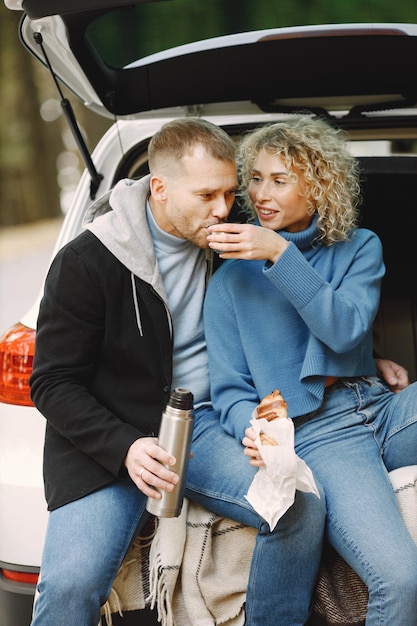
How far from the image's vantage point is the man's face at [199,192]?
78.7 inches

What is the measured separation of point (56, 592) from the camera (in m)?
1.75

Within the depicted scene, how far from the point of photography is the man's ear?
2072 millimetres

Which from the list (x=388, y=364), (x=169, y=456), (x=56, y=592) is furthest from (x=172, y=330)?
(x=388, y=364)

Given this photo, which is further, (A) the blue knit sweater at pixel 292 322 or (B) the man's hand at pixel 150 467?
(A) the blue knit sweater at pixel 292 322

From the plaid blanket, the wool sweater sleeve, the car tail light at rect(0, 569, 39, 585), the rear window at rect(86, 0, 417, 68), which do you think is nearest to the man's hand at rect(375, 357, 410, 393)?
the wool sweater sleeve

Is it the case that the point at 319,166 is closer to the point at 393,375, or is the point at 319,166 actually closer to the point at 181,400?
the point at 393,375

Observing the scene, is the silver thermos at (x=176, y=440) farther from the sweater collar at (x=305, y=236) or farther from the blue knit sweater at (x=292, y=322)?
the sweater collar at (x=305, y=236)

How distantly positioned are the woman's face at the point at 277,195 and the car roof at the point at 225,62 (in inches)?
14.5

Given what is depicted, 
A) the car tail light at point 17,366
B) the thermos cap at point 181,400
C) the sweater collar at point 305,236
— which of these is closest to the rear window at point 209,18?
the sweater collar at point 305,236

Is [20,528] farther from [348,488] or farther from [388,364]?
[388,364]

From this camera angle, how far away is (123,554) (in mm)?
1845

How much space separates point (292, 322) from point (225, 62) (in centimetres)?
83

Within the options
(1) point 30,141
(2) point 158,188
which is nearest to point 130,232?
(2) point 158,188

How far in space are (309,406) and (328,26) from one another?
106 centimetres
